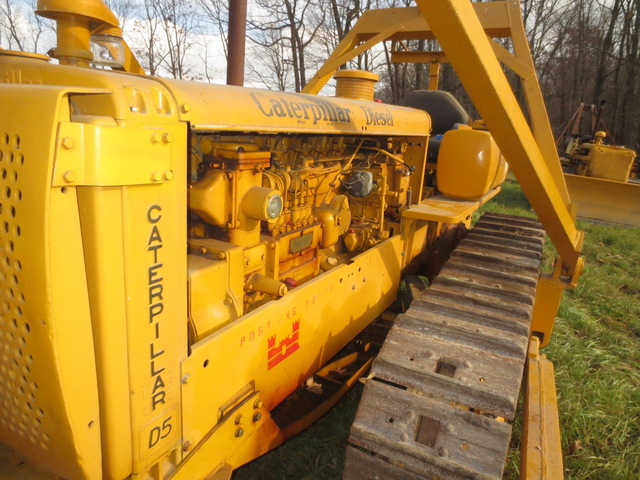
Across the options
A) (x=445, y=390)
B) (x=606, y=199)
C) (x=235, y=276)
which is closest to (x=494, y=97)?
(x=445, y=390)

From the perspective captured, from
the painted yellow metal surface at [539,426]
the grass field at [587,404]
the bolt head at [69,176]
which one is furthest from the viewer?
the grass field at [587,404]

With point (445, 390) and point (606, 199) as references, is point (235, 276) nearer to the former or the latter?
point (445, 390)

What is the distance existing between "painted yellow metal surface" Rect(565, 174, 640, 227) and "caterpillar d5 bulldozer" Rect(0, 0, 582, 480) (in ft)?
23.5

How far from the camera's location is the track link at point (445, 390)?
167cm

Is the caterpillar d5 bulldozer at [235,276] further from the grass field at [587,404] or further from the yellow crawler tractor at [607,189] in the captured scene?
the yellow crawler tractor at [607,189]

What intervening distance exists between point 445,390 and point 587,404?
204 cm

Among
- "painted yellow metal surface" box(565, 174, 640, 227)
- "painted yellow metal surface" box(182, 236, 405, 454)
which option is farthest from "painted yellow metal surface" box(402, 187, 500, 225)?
"painted yellow metal surface" box(565, 174, 640, 227)

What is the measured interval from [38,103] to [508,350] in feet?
6.52

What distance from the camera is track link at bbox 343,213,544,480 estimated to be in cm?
167

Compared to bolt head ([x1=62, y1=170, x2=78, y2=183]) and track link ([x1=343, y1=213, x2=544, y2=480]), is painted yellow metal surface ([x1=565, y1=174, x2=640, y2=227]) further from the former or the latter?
bolt head ([x1=62, y1=170, x2=78, y2=183])

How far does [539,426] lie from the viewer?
235 cm

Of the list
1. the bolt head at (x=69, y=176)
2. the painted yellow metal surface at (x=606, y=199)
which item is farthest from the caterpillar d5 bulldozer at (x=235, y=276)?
the painted yellow metal surface at (x=606, y=199)

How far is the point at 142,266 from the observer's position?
52.9 inches

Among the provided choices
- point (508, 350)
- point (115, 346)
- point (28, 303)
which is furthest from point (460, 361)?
point (28, 303)
